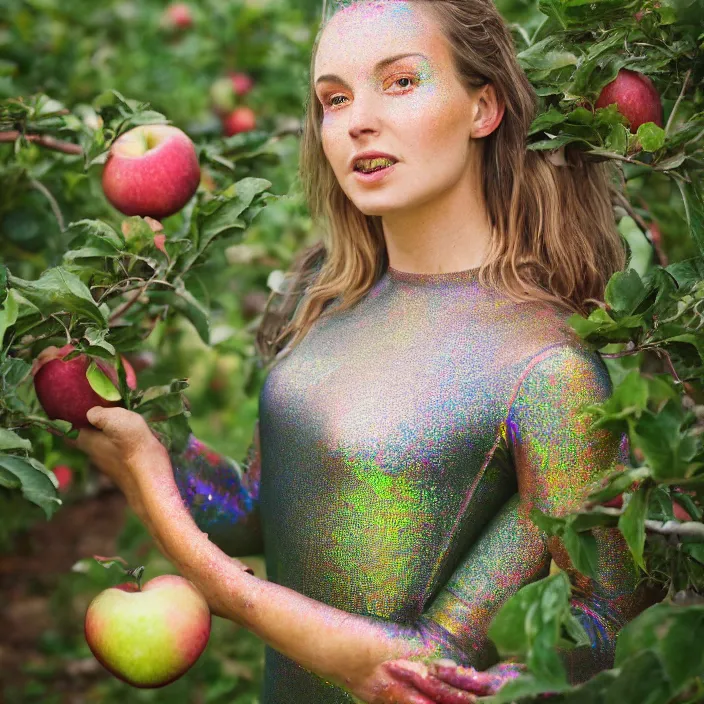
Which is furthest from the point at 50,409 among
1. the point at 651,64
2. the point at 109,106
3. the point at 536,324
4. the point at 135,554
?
the point at 135,554

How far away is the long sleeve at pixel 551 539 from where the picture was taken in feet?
3.94

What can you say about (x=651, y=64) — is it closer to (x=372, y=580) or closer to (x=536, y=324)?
(x=536, y=324)

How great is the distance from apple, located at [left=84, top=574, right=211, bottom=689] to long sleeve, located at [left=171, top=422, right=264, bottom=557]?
8.3 inches

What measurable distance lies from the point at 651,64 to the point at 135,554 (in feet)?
6.40

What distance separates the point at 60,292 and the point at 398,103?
47 cm

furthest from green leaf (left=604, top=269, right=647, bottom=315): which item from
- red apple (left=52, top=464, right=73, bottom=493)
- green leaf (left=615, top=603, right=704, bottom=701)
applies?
red apple (left=52, top=464, right=73, bottom=493)

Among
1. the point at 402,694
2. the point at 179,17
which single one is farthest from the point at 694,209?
the point at 179,17

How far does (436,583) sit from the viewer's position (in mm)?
1297

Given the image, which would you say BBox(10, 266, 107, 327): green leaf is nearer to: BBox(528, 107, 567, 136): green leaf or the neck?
the neck

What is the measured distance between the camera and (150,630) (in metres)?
1.27

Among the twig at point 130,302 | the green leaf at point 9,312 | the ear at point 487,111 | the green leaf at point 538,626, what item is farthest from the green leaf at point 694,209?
the green leaf at point 9,312

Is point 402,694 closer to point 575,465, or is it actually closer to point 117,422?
point 575,465

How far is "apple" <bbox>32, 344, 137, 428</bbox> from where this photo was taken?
1.37m

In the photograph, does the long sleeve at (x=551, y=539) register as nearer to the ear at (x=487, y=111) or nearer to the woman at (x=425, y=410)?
the woman at (x=425, y=410)
